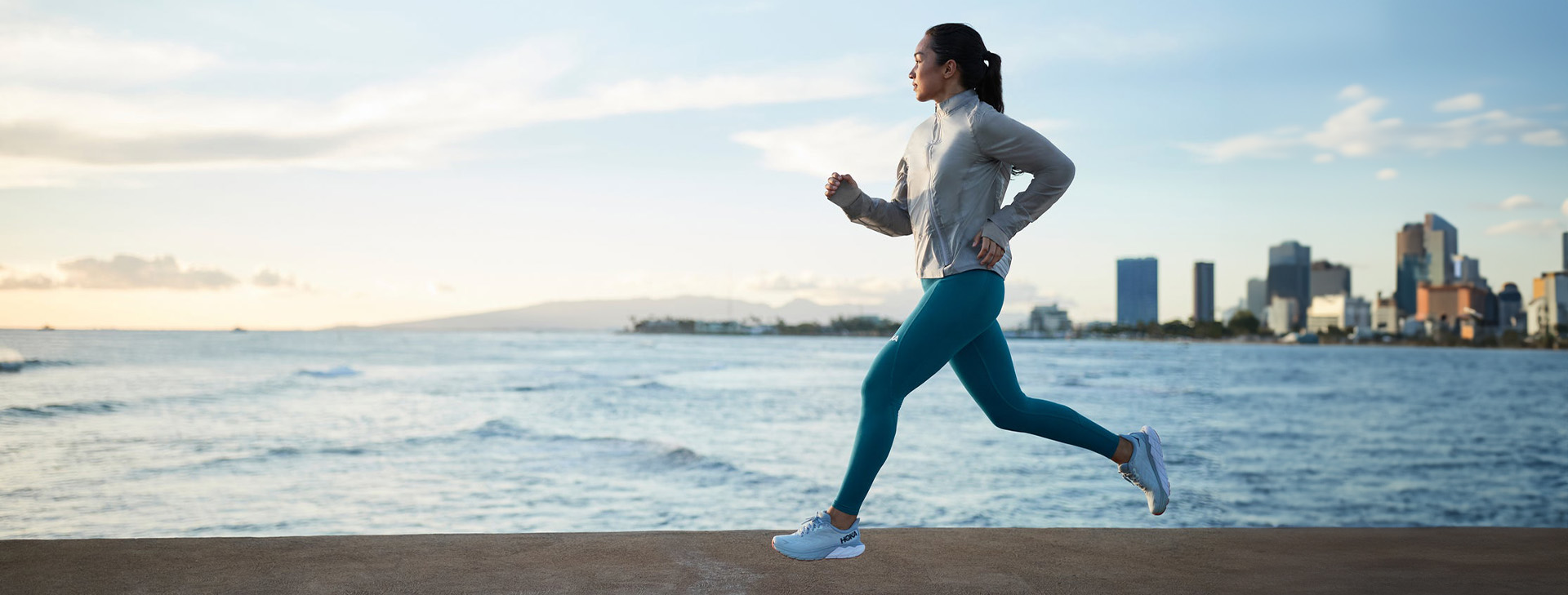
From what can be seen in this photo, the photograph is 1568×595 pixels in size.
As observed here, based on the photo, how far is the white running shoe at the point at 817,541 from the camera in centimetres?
247

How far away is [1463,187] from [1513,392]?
167 ft

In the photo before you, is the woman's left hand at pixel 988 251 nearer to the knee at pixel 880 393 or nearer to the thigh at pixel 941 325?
the thigh at pixel 941 325

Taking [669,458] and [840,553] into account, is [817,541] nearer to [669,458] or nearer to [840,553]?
[840,553]

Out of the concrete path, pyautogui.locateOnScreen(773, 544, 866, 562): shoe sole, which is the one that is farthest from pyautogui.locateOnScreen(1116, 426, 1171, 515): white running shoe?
pyautogui.locateOnScreen(773, 544, 866, 562): shoe sole

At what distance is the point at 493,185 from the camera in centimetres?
6041

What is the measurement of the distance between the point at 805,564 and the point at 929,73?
135cm

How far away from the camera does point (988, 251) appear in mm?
2455

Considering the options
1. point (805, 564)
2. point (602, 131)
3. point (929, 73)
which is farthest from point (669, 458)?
point (602, 131)

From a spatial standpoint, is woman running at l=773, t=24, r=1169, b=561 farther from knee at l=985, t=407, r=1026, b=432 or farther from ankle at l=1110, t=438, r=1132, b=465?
ankle at l=1110, t=438, r=1132, b=465

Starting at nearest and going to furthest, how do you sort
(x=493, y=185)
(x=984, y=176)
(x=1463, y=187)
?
1. (x=984, y=176)
2. (x=493, y=185)
3. (x=1463, y=187)

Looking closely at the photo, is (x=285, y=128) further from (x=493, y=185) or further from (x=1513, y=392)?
(x=1513, y=392)

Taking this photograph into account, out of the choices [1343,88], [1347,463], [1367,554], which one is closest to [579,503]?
[1367,554]

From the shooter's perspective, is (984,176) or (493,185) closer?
(984,176)

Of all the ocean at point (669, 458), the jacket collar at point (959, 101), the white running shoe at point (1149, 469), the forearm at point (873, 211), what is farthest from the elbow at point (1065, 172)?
the ocean at point (669, 458)
